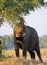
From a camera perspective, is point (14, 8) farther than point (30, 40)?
No

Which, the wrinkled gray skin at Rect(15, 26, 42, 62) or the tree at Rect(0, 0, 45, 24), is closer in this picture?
the tree at Rect(0, 0, 45, 24)

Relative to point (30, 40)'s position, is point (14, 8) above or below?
above

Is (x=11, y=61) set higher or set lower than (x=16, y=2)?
lower

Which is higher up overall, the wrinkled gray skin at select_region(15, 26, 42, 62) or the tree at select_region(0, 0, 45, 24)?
the tree at select_region(0, 0, 45, 24)

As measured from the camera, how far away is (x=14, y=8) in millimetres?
14117

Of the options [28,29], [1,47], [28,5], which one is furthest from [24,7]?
[28,29]

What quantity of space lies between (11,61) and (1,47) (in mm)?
2134

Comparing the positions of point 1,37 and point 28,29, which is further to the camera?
point 28,29

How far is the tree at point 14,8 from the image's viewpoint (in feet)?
45.7

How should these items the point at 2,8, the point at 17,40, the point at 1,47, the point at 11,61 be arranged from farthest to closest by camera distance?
the point at 17,40
the point at 1,47
the point at 2,8
the point at 11,61

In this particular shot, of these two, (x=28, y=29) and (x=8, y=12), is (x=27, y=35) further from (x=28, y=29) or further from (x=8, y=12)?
(x=8, y=12)

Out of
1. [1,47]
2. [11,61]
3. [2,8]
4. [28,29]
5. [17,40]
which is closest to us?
[11,61]

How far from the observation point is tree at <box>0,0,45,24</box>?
45.7 feet

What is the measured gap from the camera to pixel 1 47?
15156mm
